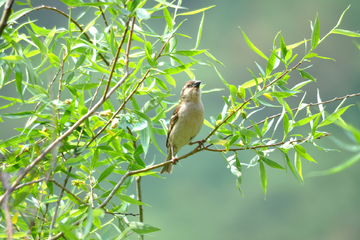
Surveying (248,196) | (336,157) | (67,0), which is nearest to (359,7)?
(336,157)

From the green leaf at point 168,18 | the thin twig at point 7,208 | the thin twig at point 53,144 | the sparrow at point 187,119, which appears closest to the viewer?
the thin twig at point 7,208

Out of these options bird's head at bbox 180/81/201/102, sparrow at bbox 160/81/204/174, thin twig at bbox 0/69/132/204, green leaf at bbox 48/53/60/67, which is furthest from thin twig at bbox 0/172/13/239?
bird's head at bbox 180/81/201/102

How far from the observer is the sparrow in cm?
170

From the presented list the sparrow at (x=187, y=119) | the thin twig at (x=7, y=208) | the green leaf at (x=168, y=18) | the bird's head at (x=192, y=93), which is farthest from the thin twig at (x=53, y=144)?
the bird's head at (x=192, y=93)

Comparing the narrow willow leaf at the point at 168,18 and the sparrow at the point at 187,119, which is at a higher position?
the narrow willow leaf at the point at 168,18

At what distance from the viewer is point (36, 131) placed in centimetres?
97

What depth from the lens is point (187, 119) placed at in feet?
5.60

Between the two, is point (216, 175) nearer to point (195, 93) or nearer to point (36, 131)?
point (195, 93)

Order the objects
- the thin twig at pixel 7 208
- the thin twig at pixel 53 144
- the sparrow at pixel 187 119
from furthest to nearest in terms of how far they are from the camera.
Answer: the sparrow at pixel 187 119 < the thin twig at pixel 53 144 < the thin twig at pixel 7 208

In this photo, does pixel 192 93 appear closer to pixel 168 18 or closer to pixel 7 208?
pixel 168 18

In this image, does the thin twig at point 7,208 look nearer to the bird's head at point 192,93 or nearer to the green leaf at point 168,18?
the green leaf at point 168,18

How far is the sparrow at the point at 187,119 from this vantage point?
1696 mm

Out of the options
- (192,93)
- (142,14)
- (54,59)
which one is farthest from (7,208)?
(192,93)

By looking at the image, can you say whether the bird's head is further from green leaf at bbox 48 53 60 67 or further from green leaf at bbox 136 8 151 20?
green leaf at bbox 136 8 151 20
